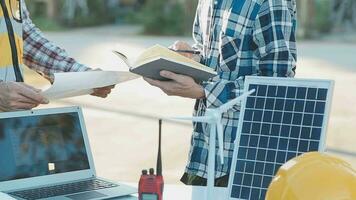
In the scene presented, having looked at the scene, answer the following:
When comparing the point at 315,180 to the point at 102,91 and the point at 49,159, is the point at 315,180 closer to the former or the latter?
the point at 49,159

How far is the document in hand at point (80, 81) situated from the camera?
217 centimetres

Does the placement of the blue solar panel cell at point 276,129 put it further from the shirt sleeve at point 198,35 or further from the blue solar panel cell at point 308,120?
the shirt sleeve at point 198,35

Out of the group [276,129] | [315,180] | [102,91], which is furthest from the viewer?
[102,91]

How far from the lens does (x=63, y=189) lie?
2166mm

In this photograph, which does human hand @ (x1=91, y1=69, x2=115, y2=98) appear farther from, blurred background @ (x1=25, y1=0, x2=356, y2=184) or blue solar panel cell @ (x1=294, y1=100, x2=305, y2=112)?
blue solar panel cell @ (x1=294, y1=100, x2=305, y2=112)

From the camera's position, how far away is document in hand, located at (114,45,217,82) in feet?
6.46

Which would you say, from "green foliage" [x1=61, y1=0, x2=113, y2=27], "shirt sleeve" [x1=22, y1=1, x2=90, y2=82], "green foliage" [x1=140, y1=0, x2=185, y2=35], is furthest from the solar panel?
"green foliage" [x1=61, y1=0, x2=113, y2=27]

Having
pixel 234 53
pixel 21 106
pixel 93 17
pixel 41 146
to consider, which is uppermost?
pixel 93 17

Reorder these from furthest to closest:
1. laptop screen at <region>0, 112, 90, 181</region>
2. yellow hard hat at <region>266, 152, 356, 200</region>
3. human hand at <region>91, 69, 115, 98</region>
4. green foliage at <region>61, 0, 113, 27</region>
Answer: green foliage at <region>61, 0, 113, 27</region>
human hand at <region>91, 69, 115, 98</region>
laptop screen at <region>0, 112, 90, 181</region>
yellow hard hat at <region>266, 152, 356, 200</region>

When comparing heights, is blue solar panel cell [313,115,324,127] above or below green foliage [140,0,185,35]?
below

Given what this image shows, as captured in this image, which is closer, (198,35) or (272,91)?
(272,91)

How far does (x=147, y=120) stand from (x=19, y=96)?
5.56m

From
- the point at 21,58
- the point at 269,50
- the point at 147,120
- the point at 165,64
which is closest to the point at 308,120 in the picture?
the point at 269,50

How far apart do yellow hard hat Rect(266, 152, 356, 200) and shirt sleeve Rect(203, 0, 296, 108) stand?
2.28 feet
